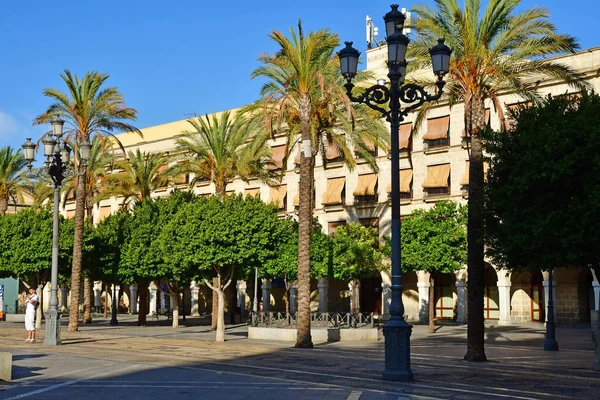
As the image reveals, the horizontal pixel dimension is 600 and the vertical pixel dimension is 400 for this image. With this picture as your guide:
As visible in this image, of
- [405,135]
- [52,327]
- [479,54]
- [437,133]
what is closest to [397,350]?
[479,54]

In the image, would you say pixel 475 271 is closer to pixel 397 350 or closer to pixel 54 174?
pixel 397 350

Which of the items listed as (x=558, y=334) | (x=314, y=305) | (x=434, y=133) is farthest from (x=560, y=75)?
(x=314, y=305)

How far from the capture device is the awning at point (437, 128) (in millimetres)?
52312

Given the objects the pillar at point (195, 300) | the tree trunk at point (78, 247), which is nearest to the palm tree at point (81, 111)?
the tree trunk at point (78, 247)

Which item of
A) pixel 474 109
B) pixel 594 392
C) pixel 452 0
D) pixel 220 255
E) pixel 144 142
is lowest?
pixel 594 392

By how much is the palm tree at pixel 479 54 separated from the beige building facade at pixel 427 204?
21121 mm

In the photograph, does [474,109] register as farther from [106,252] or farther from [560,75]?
[106,252]

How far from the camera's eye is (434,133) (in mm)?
52812

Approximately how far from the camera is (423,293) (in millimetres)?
53438

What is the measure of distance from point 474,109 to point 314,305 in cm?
3793

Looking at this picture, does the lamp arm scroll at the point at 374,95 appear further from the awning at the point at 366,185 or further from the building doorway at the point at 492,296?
the awning at the point at 366,185

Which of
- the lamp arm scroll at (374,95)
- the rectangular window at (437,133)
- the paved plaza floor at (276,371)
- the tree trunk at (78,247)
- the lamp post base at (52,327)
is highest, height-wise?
the rectangular window at (437,133)

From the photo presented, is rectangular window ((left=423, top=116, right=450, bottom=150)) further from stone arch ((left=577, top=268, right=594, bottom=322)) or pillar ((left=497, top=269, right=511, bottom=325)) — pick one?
stone arch ((left=577, top=268, right=594, bottom=322))

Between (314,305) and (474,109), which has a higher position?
(474,109)
